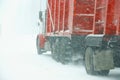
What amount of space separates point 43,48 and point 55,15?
380 cm

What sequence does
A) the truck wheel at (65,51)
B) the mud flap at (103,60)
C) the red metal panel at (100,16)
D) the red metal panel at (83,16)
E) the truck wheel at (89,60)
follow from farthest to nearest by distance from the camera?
the truck wheel at (65,51) < the red metal panel at (83,16) < the truck wheel at (89,60) < the red metal panel at (100,16) < the mud flap at (103,60)

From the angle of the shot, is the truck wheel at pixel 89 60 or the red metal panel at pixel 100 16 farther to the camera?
the truck wheel at pixel 89 60

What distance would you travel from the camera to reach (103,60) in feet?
37.8

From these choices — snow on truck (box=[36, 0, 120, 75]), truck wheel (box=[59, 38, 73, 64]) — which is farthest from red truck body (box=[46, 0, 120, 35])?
truck wheel (box=[59, 38, 73, 64])

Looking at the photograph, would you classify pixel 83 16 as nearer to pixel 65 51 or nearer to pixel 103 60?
pixel 65 51

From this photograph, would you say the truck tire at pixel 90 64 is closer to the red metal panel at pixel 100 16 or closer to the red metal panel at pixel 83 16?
the red metal panel at pixel 100 16

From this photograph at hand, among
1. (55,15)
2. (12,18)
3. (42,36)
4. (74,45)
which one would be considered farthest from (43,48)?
(12,18)

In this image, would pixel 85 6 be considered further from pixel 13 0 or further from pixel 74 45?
pixel 13 0

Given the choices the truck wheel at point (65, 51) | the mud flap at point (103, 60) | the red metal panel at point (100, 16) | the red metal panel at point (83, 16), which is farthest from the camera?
the truck wheel at point (65, 51)

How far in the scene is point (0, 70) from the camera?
13.3 metres

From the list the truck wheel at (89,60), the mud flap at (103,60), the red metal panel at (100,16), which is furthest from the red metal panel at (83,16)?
the mud flap at (103,60)

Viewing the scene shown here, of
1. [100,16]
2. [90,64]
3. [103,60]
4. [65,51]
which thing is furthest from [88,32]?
[103,60]

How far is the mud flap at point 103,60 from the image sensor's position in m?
11.5

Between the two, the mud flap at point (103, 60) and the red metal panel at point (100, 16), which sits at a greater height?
the red metal panel at point (100, 16)
